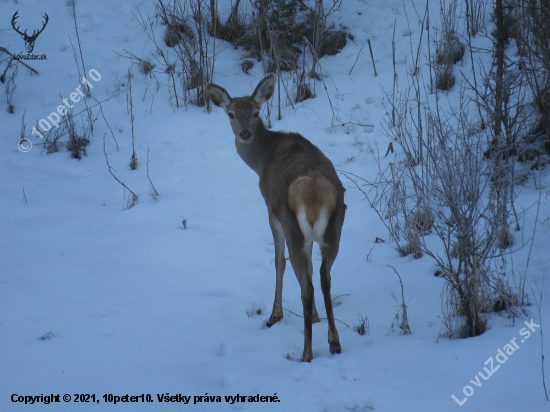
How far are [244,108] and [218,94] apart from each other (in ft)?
1.43

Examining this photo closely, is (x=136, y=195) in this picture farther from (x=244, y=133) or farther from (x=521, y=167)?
(x=521, y=167)

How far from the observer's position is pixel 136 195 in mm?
7129

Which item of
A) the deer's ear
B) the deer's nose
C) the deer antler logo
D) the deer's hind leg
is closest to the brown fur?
the deer's hind leg

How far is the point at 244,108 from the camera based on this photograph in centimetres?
559

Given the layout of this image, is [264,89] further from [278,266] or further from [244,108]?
[278,266]

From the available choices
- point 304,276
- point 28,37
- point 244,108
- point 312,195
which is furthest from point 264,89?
point 28,37

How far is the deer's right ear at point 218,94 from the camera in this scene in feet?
18.8

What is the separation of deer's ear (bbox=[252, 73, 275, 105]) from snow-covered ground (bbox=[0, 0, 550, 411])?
1.64 meters

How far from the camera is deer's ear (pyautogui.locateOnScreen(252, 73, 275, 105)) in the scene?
19.0ft

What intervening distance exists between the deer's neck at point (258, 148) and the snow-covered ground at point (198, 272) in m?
1.08

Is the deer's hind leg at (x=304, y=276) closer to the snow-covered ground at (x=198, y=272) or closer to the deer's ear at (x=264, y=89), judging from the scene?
the snow-covered ground at (x=198, y=272)

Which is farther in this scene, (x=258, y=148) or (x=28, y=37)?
(x=28, y=37)

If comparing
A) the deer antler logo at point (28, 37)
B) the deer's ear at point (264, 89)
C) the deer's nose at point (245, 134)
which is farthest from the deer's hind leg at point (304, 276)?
the deer antler logo at point (28, 37)

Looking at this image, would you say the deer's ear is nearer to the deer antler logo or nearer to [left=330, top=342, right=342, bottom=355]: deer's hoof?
[left=330, top=342, right=342, bottom=355]: deer's hoof
